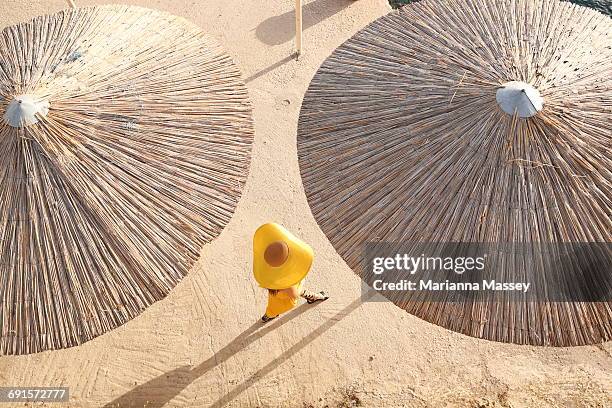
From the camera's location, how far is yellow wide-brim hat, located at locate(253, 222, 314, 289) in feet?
12.1

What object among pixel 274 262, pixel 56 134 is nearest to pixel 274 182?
pixel 274 262

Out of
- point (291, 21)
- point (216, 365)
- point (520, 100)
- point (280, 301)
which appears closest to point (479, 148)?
point (520, 100)

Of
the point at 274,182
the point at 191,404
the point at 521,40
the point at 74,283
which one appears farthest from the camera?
the point at 274,182

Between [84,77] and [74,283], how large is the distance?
164cm

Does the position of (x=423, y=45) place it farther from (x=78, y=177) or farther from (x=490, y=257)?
(x=78, y=177)

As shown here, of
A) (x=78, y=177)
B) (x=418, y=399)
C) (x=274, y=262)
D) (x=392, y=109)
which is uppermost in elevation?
(x=392, y=109)

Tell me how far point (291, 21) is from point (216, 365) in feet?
15.8

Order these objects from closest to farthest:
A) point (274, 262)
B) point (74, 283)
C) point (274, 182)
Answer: point (74, 283)
point (274, 262)
point (274, 182)

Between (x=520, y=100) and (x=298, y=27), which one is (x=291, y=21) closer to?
(x=298, y=27)

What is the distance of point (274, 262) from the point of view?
3654 mm

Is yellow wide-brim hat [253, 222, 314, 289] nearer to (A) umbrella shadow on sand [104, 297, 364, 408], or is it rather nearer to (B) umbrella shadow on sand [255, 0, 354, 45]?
(A) umbrella shadow on sand [104, 297, 364, 408]

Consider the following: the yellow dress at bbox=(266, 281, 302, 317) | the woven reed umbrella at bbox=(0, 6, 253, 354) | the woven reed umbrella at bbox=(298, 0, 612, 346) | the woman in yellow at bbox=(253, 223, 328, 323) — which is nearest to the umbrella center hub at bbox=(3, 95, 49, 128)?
the woven reed umbrella at bbox=(0, 6, 253, 354)

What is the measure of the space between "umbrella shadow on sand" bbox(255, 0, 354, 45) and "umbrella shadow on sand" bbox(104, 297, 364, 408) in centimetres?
391

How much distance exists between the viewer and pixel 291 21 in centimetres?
705
